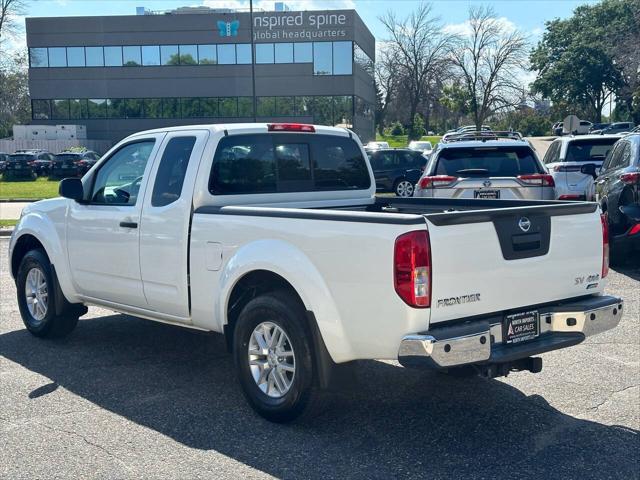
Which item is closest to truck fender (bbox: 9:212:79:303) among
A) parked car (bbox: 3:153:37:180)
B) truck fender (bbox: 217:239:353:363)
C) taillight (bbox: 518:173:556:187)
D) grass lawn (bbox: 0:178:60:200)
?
truck fender (bbox: 217:239:353:363)

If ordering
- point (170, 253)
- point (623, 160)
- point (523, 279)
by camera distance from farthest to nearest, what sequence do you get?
point (623, 160), point (170, 253), point (523, 279)

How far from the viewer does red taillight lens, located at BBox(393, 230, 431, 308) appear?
4223 millimetres

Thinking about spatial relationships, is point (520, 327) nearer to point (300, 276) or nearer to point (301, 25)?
point (300, 276)

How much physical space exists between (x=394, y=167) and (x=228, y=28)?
34.2 metres

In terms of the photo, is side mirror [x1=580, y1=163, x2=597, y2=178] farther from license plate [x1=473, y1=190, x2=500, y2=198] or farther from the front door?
the front door

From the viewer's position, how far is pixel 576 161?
1476cm

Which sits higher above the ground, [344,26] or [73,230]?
[344,26]

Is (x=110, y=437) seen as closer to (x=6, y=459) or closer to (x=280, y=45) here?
(x=6, y=459)

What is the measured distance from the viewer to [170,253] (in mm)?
5770

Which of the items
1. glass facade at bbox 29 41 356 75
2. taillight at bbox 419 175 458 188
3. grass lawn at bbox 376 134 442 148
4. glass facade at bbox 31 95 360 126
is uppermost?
glass facade at bbox 29 41 356 75

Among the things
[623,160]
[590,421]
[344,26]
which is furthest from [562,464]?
[344,26]

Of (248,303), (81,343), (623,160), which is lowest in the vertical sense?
(81,343)

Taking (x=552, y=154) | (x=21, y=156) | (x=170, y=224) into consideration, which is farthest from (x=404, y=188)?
(x=21, y=156)

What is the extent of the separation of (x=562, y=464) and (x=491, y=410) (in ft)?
3.11
